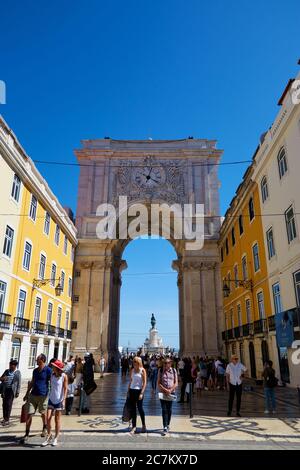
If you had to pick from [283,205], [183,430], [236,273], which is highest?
[283,205]

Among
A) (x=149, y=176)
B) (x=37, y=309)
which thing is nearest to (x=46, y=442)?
(x=37, y=309)

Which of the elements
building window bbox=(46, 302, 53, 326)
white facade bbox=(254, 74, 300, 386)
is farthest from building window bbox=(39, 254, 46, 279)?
white facade bbox=(254, 74, 300, 386)

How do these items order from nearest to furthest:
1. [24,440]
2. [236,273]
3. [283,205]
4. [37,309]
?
[24,440] → [283,205] → [37,309] → [236,273]

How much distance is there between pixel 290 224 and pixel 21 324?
14.1 meters

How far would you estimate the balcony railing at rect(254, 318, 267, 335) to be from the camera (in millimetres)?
17680

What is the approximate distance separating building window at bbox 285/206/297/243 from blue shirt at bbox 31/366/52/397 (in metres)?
11.3

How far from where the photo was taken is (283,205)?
51.3ft

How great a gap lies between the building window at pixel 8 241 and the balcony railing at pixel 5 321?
2839 millimetres

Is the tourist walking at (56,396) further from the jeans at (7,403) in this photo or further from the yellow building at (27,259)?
the yellow building at (27,259)

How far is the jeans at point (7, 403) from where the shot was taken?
8164 millimetres

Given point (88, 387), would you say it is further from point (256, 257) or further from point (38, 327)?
point (256, 257)

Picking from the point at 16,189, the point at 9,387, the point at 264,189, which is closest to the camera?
the point at 9,387

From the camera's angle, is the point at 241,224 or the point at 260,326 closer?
the point at 260,326

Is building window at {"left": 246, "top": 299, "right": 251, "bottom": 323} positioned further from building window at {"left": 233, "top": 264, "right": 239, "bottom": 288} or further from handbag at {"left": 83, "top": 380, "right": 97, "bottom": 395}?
handbag at {"left": 83, "top": 380, "right": 97, "bottom": 395}
